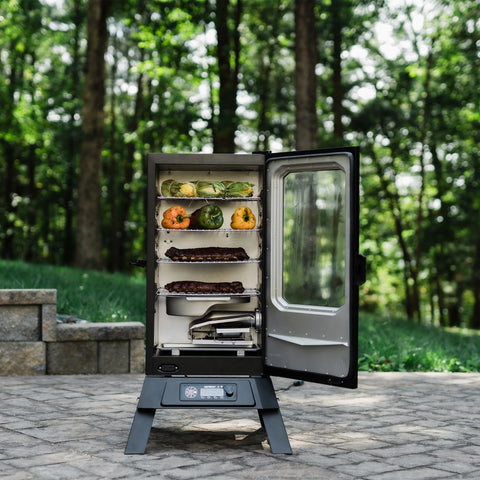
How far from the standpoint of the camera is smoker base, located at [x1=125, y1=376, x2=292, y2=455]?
5.02 meters

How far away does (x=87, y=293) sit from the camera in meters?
10.7

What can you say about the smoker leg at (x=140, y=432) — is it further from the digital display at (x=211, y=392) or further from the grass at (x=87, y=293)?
the grass at (x=87, y=293)

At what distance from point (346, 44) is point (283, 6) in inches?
138

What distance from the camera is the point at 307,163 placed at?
5.10m

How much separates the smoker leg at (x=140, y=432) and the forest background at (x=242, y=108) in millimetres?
8704

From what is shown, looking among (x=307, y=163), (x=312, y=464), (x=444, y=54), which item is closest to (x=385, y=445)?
(x=312, y=464)

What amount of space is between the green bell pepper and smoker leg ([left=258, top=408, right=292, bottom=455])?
4.53ft

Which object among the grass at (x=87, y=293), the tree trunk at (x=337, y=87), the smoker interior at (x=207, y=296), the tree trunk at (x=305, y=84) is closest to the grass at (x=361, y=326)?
the grass at (x=87, y=293)

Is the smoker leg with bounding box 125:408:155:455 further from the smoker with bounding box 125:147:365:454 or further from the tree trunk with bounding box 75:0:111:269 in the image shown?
the tree trunk with bounding box 75:0:111:269

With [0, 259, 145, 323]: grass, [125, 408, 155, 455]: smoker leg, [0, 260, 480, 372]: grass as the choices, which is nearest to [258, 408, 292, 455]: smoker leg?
[125, 408, 155, 455]: smoker leg

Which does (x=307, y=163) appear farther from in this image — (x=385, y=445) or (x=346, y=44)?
(x=346, y=44)

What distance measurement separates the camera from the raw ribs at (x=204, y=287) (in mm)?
5375

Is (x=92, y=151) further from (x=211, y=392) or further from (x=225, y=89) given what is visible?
(x=211, y=392)

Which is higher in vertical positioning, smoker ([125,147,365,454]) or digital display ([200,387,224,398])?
smoker ([125,147,365,454])
